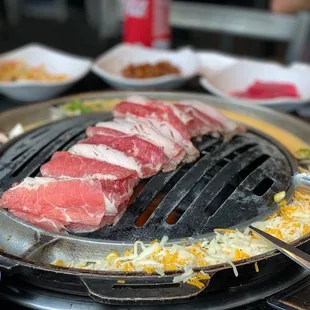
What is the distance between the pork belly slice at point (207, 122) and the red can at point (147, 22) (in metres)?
1.84

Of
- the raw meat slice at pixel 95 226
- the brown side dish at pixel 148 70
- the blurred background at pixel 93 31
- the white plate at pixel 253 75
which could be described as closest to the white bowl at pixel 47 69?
the brown side dish at pixel 148 70

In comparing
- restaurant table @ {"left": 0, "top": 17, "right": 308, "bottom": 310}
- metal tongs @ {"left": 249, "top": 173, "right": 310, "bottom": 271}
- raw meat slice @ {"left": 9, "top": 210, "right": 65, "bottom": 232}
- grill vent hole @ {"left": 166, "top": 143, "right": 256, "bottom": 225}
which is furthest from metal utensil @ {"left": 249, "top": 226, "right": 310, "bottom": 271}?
restaurant table @ {"left": 0, "top": 17, "right": 308, "bottom": 310}

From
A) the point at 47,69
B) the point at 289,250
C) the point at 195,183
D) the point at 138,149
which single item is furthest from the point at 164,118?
the point at 47,69

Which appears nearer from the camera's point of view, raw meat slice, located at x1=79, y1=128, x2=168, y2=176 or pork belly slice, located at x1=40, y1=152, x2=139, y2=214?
pork belly slice, located at x1=40, y1=152, x2=139, y2=214

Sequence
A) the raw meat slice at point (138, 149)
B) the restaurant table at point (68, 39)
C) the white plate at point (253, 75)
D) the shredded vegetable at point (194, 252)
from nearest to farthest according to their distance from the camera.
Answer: the shredded vegetable at point (194, 252), the raw meat slice at point (138, 149), the white plate at point (253, 75), the restaurant table at point (68, 39)

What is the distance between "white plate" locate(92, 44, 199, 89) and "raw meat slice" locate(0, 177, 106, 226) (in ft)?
5.74

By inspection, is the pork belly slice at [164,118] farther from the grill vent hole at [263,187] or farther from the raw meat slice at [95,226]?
the raw meat slice at [95,226]

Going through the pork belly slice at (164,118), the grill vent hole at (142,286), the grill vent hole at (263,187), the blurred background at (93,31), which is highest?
the pork belly slice at (164,118)

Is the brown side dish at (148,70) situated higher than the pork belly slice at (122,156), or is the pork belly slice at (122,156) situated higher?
the pork belly slice at (122,156)

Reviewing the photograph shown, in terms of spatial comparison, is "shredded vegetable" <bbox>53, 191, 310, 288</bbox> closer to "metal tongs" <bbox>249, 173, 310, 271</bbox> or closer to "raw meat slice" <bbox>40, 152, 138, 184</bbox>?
"metal tongs" <bbox>249, 173, 310, 271</bbox>

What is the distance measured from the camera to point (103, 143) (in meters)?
1.87

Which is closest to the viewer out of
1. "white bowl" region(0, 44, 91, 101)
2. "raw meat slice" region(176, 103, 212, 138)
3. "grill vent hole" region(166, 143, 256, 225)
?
"grill vent hole" region(166, 143, 256, 225)

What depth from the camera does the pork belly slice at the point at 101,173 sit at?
1.60 m

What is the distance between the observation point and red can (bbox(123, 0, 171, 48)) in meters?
3.80
